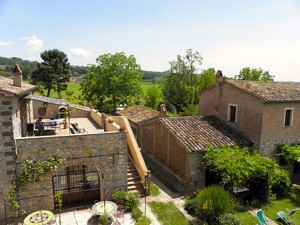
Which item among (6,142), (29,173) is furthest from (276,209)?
(6,142)

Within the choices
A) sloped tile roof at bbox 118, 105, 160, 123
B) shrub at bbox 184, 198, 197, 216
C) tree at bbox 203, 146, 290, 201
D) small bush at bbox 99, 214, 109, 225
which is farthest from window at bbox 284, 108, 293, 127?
small bush at bbox 99, 214, 109, 225

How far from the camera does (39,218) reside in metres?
11.4

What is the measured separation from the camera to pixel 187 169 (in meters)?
16.0

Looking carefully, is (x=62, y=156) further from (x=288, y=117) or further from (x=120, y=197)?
(x=288, y=117)

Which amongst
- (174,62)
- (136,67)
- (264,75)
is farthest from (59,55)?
A: (264,75)

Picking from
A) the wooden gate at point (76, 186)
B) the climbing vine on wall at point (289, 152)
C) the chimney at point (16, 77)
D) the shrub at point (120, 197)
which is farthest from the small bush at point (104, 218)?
the climbing vine on wall at point (289, 152)

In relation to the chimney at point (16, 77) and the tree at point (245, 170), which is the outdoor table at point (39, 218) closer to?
the chimney at point (16, 77)

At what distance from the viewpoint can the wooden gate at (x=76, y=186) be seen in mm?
13703

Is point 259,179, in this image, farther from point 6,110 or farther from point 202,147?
point 6,110

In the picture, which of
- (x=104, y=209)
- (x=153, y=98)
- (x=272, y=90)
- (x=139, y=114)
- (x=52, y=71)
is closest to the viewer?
(x=104, y=209)

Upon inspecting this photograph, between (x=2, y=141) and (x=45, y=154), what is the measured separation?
2059 millimetres

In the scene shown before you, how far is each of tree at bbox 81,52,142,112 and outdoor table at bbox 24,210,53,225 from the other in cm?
2984

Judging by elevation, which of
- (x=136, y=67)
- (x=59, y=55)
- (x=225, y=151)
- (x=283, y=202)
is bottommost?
(x=283, y=202)

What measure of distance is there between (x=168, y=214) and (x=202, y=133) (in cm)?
689
